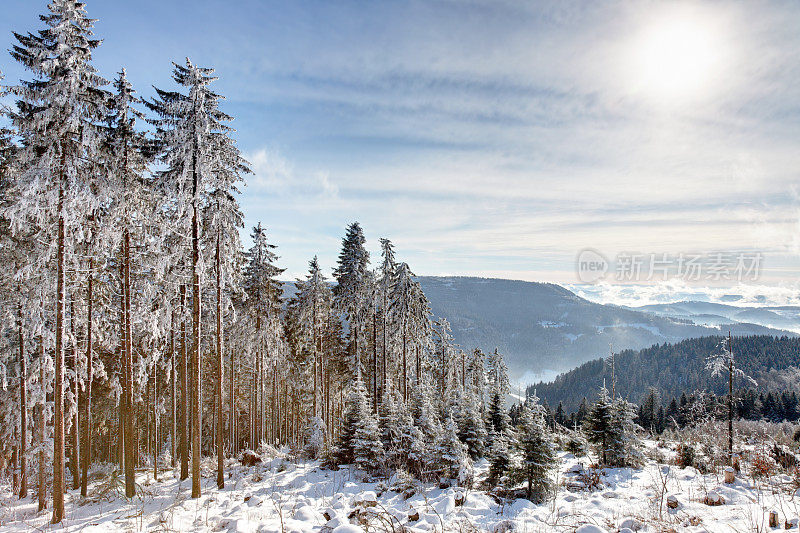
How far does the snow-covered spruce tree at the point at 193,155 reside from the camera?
13.0 m

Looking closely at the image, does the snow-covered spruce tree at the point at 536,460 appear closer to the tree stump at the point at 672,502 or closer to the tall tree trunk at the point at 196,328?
the tree stump at the point at 672,502

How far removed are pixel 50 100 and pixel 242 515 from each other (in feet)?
41.9

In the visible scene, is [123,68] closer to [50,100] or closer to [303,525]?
[50,100]

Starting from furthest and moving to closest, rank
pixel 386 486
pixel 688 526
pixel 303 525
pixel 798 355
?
pixel 798 355 < pixel 386 486 < pixel 303 525 < pixel 688 526

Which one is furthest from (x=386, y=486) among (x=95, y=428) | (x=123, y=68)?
(x=95, y=428)

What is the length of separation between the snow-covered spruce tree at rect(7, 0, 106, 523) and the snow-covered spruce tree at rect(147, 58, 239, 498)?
1940mm

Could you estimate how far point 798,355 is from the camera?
144125 mm

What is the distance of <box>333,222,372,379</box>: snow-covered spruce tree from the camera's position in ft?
92.1

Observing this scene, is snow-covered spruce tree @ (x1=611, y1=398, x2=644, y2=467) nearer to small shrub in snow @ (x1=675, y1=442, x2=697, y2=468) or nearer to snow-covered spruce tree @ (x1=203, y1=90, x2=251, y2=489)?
small shrub in snow @ (x1=675, y1=442, x2=697, y2=468)

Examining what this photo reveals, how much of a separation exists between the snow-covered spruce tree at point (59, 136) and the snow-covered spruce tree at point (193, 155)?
1940 mm

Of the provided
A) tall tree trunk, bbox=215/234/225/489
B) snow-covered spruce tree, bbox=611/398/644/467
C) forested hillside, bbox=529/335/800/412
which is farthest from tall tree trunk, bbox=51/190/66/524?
forested hillside, bbox=529/335/800/412

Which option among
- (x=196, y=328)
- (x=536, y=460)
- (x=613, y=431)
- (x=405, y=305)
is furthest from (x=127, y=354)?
(x=613, y=431)

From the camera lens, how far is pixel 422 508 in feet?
32.6

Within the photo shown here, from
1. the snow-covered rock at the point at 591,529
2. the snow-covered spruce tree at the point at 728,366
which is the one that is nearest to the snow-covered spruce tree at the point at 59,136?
the snow-covered rock at the point at 591,529
